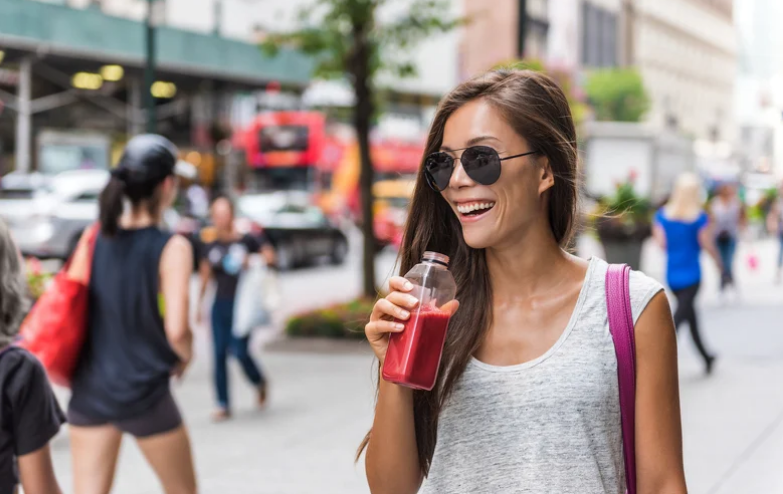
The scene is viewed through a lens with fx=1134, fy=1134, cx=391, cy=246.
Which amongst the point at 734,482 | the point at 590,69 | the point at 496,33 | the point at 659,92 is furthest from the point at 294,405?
the point at 659,92

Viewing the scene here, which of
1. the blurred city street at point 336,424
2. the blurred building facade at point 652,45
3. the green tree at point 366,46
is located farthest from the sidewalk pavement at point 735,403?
the blurred building facade at point 652,45

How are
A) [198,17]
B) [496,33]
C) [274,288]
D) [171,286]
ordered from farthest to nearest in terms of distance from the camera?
[496,33]
[198,17]
[274,288]
[171,286]

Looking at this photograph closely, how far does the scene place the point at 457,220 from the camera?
2.40m

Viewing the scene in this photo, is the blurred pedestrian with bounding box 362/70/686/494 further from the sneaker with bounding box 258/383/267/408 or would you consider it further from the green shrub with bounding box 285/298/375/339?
the green shrub with bounding box 285/298/375/339

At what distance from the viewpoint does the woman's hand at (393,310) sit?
201 cm

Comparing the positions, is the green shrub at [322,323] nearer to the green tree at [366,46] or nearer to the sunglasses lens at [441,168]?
the green tree at [366,46]

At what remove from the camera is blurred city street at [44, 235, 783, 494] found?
680 centimetres

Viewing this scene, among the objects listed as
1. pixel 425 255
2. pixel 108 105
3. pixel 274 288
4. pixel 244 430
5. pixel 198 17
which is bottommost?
pixel 244 430

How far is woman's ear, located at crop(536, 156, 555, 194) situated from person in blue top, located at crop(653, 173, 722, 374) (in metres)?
8.14

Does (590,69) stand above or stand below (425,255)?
above

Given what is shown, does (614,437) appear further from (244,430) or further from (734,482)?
(244,430)

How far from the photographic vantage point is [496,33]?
76438 millimetres

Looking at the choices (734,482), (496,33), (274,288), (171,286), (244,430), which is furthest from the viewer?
(496,33)

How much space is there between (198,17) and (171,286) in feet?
130
